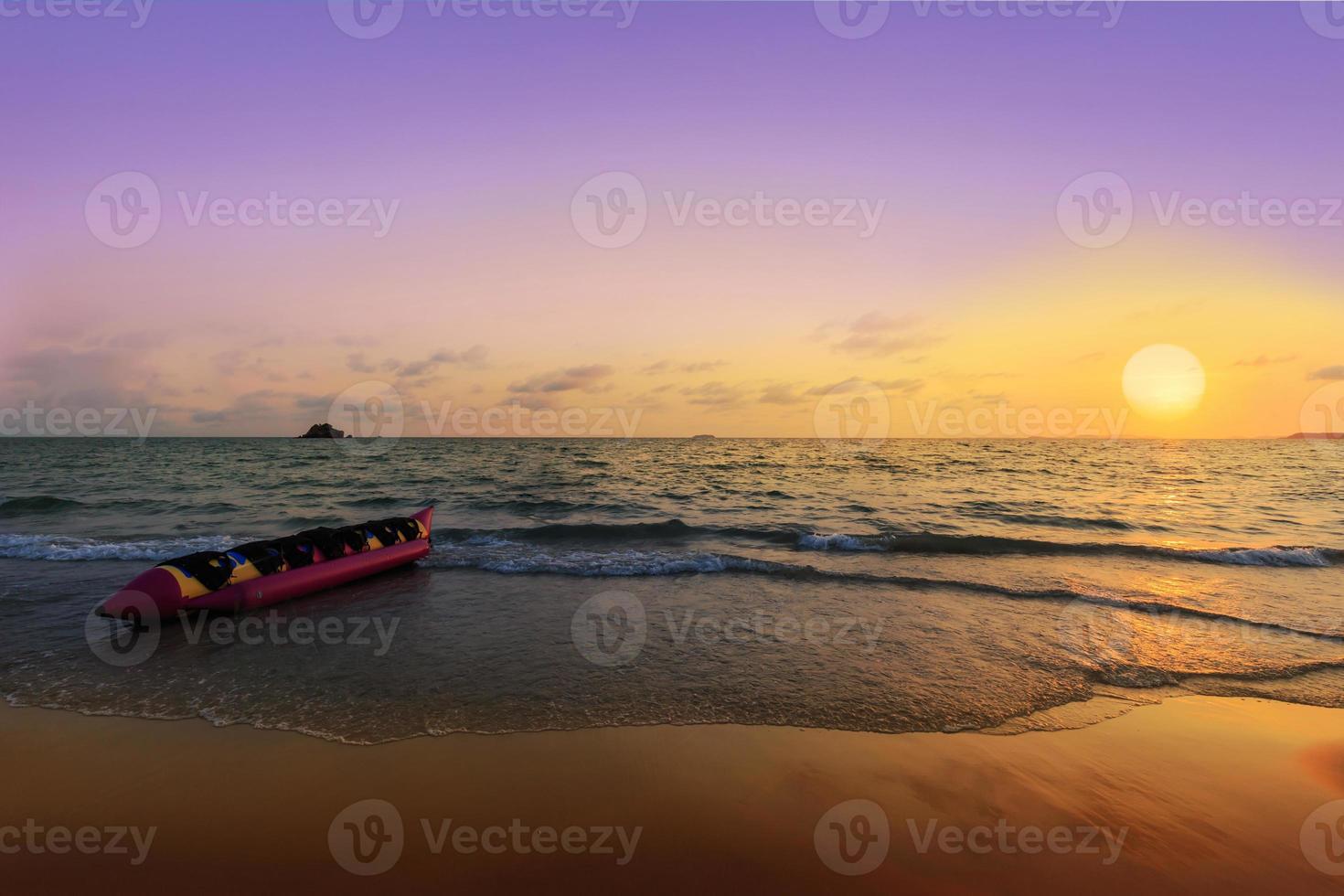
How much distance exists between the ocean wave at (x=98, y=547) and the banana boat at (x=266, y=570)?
6019mm

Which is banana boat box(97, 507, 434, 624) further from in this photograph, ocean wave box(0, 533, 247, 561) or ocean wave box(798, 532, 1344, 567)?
ocean wave box(798, 532, 1344, 567)

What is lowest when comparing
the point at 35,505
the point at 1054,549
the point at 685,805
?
the point at 35,505

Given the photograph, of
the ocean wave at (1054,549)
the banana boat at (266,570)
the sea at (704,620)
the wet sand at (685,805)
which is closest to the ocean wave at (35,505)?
the sea at (704,620)

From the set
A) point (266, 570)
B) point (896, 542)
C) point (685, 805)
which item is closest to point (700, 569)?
point (896, 542)

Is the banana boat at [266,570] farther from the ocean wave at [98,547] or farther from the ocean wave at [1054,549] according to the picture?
the ocean wave at [1054,549]

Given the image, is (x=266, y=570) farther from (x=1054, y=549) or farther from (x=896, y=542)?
(x=1054, y=549)

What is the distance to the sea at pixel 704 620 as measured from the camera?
24.4ft

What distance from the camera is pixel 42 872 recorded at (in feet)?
14.3

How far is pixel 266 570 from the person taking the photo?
38.3ft

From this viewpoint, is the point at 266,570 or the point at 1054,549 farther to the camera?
the point at 1054,549

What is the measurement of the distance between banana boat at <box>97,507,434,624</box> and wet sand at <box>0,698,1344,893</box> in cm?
332

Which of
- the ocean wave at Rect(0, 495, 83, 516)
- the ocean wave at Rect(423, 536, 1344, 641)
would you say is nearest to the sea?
the ocean wave at Rect(423, 536, 1344, 641)

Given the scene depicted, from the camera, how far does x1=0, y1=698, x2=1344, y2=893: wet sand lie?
173 inches

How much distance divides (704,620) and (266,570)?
854 cm
